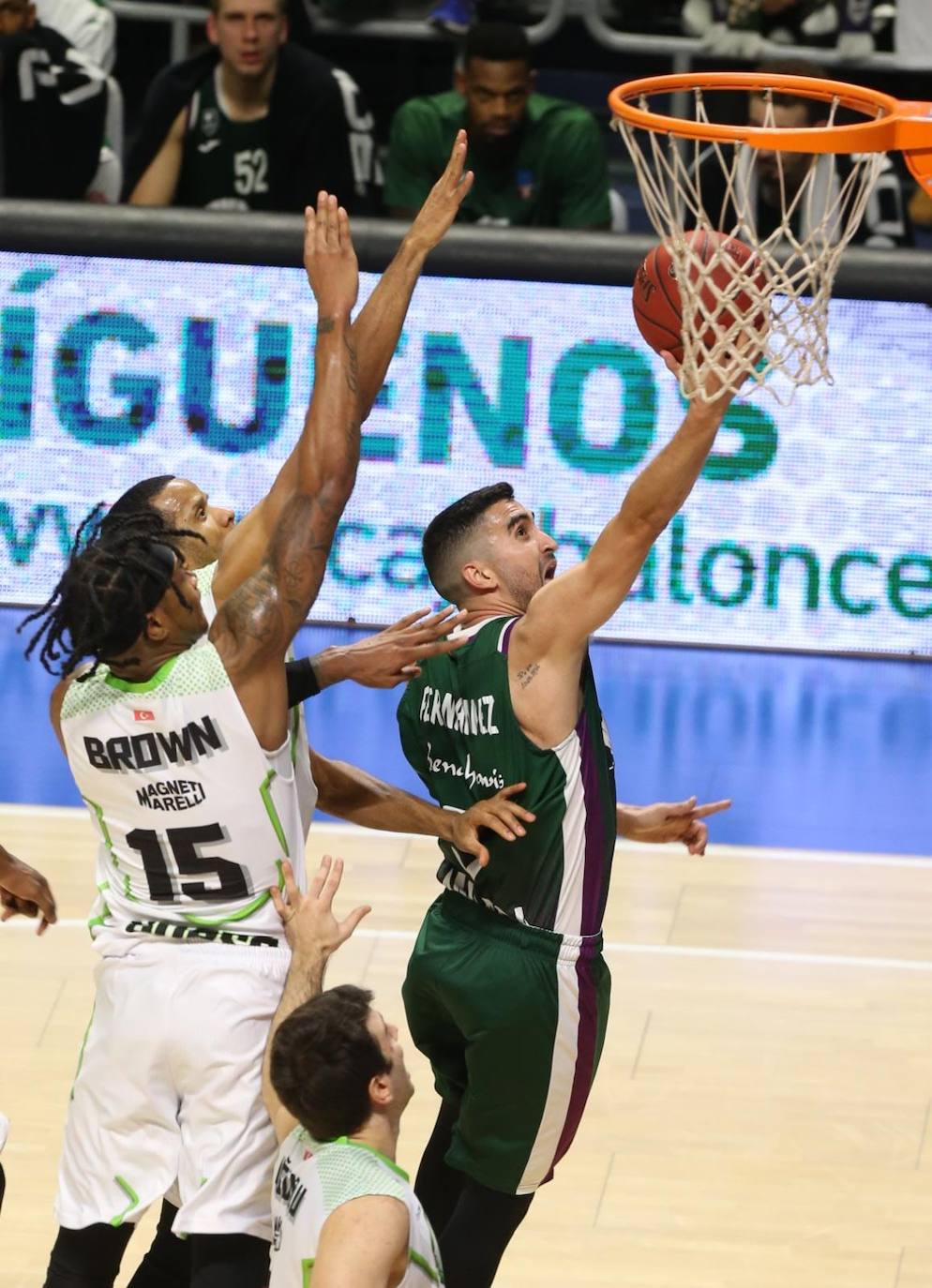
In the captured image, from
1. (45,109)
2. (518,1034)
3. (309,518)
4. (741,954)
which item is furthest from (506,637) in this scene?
(45,109)

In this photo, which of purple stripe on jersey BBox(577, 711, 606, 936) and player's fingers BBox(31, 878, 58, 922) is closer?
purple stripe on jersey BBox(577, 711, 606, 936)

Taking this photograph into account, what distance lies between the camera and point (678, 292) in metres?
4.52

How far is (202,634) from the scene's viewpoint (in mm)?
3900

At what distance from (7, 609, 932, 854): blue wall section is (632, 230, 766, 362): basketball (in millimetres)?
3539

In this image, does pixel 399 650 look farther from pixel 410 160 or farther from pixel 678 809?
pixel 410 160

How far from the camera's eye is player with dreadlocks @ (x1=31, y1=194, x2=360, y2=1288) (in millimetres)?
3762

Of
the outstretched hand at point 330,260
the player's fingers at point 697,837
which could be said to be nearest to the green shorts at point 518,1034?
the player's fingers at point 697,837

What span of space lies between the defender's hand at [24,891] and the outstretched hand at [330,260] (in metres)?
1.38

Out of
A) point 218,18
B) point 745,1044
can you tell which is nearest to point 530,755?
point 745,1044

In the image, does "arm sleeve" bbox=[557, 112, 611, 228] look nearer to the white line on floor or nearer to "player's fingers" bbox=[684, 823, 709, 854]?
the white line on floor

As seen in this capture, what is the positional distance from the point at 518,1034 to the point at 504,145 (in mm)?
6695

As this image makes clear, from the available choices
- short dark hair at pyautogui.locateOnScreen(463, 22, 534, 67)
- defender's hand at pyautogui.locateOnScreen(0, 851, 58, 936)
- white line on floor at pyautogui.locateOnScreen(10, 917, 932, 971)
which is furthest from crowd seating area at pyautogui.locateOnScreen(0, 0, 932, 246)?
defender's hand at pyautogui.locateOnScreen(0, 851, 58, 936)

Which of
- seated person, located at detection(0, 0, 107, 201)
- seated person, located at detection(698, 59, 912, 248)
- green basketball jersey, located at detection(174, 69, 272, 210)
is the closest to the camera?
seated person, located at detection(698, 59, 912, 248)

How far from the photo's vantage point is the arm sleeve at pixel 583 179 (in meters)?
9.98
